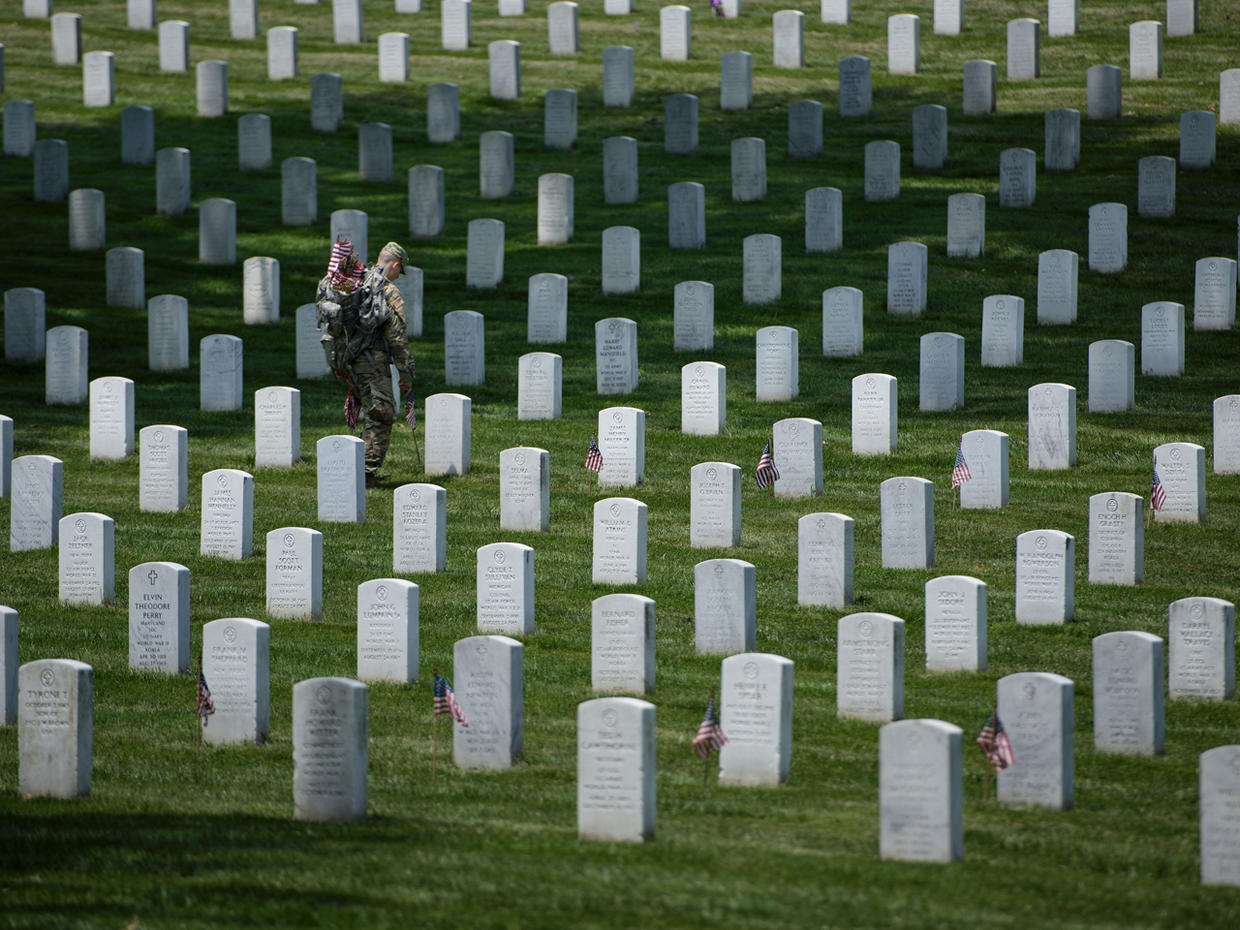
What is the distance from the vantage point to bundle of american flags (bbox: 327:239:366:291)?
1777 centimetres

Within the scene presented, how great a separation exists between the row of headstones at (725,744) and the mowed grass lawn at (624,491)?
18cm

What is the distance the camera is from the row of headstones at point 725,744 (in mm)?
8523

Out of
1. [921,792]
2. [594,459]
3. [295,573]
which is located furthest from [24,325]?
[921,792]

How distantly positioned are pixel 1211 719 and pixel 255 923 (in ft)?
20.3

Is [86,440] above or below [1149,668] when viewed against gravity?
above

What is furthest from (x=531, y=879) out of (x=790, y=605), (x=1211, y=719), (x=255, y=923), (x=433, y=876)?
(x=790, y=605)

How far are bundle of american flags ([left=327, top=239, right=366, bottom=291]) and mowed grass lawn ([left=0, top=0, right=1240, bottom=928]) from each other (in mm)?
1964

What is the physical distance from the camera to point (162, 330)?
74.1 ft

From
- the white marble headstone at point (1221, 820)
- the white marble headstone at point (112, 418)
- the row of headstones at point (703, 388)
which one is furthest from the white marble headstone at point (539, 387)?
the white marble headstone at point (1221, 820)

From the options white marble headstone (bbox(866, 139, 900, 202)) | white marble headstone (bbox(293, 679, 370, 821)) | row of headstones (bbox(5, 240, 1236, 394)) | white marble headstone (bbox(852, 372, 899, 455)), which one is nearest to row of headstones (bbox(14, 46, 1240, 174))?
white marble headstone (bbox(866, 139, 900, 202))

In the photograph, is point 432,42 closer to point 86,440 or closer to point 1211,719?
point 86,440

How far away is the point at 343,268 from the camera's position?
704 inches

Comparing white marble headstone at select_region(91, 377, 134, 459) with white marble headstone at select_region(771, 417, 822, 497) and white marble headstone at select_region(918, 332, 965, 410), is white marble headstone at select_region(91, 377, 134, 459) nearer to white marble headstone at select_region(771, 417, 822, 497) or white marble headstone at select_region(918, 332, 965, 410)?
white marble headstone at select_region(771, 417, 822, 497)

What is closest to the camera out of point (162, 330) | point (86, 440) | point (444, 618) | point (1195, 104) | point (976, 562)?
point (444, 618)
